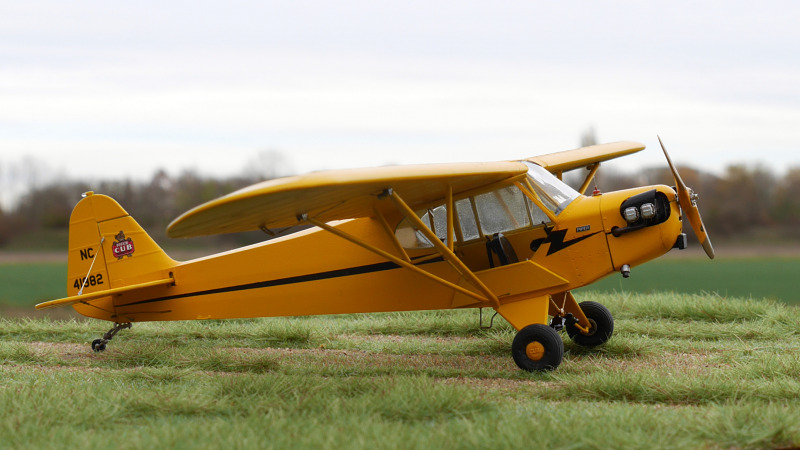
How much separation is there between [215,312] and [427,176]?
3.67m

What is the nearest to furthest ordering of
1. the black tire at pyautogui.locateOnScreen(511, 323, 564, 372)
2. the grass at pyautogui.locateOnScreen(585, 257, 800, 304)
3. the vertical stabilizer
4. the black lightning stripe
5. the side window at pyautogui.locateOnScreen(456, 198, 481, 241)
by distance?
the black tire at pyautogui.locateOnScreen(511, 323, 564, 372), the side window at pyautogui.locateOnScreen(456, 198, 481, 241), the black lightning stripe, the vertical stabilizer, the grass at pyautogui.locateOnScreen(585, 257, 800, 304)

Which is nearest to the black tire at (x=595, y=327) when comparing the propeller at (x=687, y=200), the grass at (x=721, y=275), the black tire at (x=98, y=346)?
the propeller at (x=687, y=200)

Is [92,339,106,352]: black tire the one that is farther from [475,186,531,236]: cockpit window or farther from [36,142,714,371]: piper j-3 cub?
[475,186,531,236]: cockpit window

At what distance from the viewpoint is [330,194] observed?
602cm

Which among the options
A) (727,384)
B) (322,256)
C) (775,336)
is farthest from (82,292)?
(775,336)

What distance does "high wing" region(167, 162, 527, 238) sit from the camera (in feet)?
18.1

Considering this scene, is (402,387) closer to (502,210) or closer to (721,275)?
(502,210)

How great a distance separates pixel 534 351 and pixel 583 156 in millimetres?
3487

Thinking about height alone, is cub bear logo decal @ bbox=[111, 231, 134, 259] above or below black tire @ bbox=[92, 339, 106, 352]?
above

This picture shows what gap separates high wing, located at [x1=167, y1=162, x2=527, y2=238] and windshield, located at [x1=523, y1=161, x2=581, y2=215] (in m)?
0.36

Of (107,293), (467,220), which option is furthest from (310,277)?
(107,293)

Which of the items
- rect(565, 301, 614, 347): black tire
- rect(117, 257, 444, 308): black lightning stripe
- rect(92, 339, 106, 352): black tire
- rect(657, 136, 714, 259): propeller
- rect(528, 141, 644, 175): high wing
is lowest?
rect(565, 301, 614, 347): black tire

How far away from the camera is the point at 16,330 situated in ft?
34.2

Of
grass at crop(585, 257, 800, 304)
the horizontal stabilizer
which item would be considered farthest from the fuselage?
grass at crop(585, 257, 800, 304)
